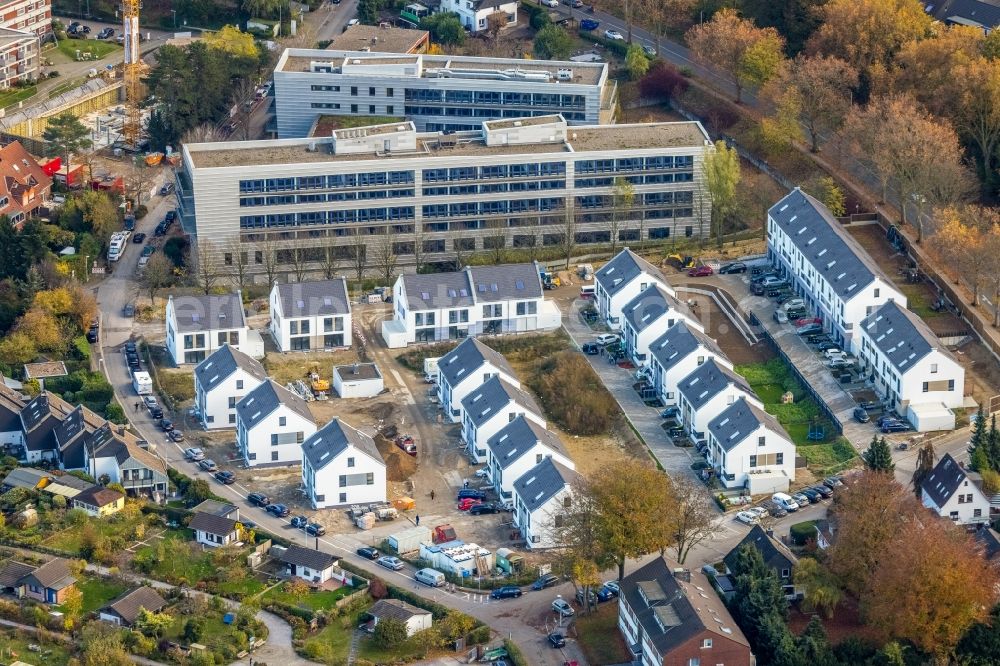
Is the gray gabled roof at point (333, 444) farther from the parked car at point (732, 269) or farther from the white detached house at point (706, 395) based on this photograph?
the parked car at point (732, 269)

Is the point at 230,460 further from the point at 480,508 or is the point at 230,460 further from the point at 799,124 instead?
the point at 799,124

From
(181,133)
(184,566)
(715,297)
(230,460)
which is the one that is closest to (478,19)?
(181,133)

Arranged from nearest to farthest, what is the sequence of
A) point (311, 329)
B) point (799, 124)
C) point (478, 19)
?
1. point (311, 329)
2. point (799, 124)
3. point (478, 19)

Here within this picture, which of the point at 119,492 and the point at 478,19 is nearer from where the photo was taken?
the point at 119,492

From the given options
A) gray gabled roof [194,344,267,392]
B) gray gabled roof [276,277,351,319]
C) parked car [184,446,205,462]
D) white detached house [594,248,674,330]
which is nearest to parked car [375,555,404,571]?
parked car [184,446,205,462]

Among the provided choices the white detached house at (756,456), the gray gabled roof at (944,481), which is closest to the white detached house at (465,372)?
the white detached house at (756,456)

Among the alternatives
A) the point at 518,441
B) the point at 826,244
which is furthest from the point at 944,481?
the point at 826,244
